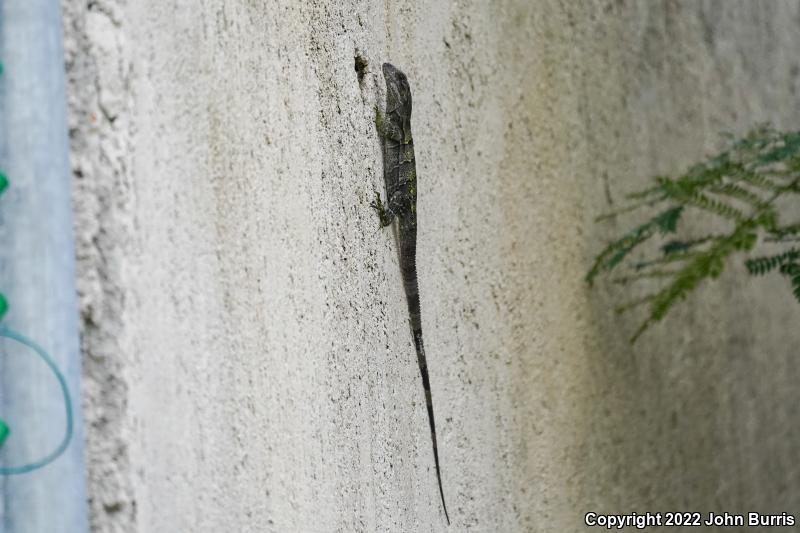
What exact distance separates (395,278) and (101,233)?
1521 mm

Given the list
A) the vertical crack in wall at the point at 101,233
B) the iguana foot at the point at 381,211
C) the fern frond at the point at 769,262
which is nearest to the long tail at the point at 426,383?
the iguana foot at the point at 381,211

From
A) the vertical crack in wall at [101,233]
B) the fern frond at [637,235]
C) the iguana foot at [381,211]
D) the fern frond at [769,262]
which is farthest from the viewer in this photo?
the fern frond at [769,262]

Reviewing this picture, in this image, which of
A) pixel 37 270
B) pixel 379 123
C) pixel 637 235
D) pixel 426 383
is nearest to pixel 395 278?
pixel 426 383

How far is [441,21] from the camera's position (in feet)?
11.6

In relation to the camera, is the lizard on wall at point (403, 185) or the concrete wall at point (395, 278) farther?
the lizard on wall at point (403, 185)

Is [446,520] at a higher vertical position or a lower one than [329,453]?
lower

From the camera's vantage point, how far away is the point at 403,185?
311cm

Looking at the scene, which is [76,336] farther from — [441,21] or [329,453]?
[441,21]

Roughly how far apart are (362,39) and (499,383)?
54.7 inches

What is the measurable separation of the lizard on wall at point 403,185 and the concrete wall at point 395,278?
54 millimetres

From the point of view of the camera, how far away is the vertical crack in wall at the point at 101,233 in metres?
1.63

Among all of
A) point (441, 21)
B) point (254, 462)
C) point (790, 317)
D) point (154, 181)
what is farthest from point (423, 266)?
point (790, 317)

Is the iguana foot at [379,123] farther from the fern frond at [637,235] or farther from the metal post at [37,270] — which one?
the metal post at [37,270]

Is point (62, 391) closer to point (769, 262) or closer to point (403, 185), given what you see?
point (403, 185)
